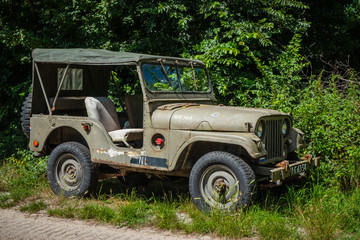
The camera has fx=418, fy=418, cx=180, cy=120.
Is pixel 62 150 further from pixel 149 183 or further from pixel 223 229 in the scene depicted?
pixel 223 229

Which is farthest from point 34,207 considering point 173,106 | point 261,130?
point 261,130

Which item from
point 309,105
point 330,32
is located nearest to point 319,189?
point 309,105

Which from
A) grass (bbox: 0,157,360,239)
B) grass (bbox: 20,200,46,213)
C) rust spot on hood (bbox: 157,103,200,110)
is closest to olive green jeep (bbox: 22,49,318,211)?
rust spot on hood (bbox: 157,103,200,110)

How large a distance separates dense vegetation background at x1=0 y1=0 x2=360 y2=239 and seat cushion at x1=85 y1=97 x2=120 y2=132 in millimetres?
1087

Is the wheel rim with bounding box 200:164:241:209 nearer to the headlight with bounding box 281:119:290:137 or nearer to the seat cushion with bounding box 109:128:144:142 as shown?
the headlight with bounding box 281:119:290:137

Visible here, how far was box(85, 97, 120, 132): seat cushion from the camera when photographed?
584 cm

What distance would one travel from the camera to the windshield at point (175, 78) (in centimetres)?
558

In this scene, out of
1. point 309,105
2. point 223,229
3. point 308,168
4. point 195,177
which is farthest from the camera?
point 309,105

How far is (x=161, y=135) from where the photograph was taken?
520 cm

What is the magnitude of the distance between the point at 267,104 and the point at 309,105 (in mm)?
863

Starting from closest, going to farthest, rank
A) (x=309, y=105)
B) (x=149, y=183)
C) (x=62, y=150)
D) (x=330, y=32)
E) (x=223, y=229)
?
(x=223, y=229) → (x=62, y=150) → (x=309, y=105) → (x=149, y=183) → (x=330, y=32)

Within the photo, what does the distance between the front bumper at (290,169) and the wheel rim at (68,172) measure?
8.81 ft

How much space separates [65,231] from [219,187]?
1794 mm

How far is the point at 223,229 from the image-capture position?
4.36 meters
